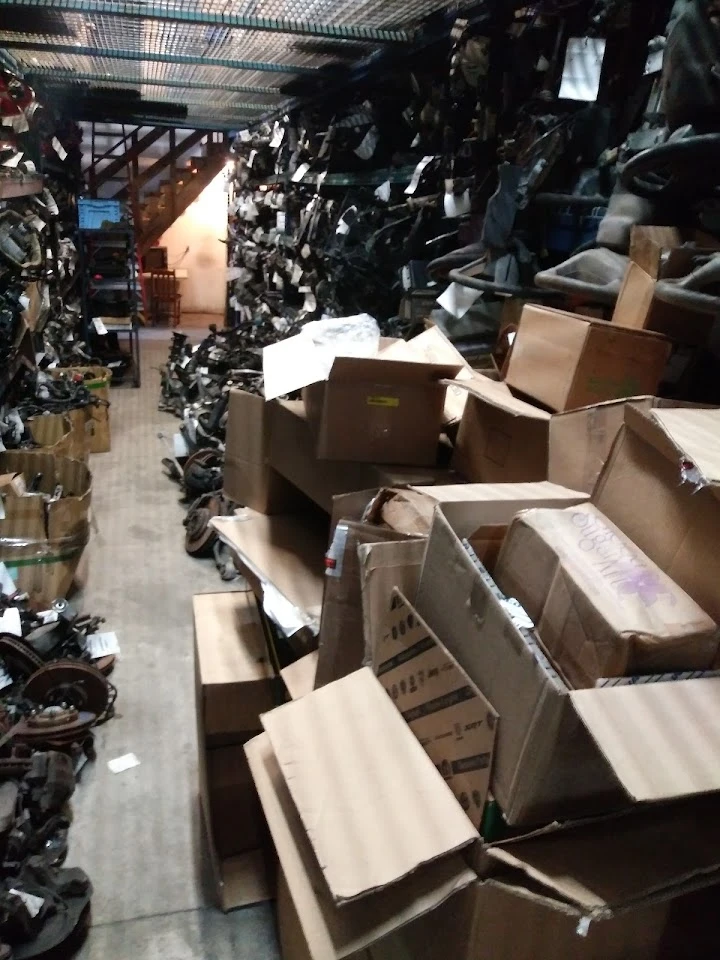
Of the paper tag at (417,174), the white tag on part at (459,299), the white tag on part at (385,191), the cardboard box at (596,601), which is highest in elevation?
the paper tag at (417,174)

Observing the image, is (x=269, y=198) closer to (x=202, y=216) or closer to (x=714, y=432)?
(x=202, y=216)

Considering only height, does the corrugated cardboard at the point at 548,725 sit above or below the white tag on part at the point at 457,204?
below

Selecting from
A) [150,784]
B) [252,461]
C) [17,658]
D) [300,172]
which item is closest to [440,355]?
[252,461]

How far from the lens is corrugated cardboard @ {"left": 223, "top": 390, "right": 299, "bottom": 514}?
6.52 feet

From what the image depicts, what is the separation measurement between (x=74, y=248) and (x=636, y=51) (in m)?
5.47

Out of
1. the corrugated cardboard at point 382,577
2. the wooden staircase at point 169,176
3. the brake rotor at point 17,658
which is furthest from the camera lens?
the wooden staircase at point 169,176

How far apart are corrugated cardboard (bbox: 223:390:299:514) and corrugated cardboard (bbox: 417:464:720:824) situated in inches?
40.4

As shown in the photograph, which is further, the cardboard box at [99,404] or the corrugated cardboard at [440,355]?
the cardboard box at [99,404]

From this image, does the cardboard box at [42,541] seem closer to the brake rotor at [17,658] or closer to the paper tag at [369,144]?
the brake rotor at [17,658]

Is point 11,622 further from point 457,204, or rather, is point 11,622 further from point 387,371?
point 457,204

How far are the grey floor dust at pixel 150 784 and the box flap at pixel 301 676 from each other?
0.71 metres

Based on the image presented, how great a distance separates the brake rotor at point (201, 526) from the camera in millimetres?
3455

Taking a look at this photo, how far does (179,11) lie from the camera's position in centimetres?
278

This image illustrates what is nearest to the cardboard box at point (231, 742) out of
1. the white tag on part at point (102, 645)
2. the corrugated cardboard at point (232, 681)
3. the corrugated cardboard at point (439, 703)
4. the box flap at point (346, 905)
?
the corrugated cardboard at point (232, 681)
